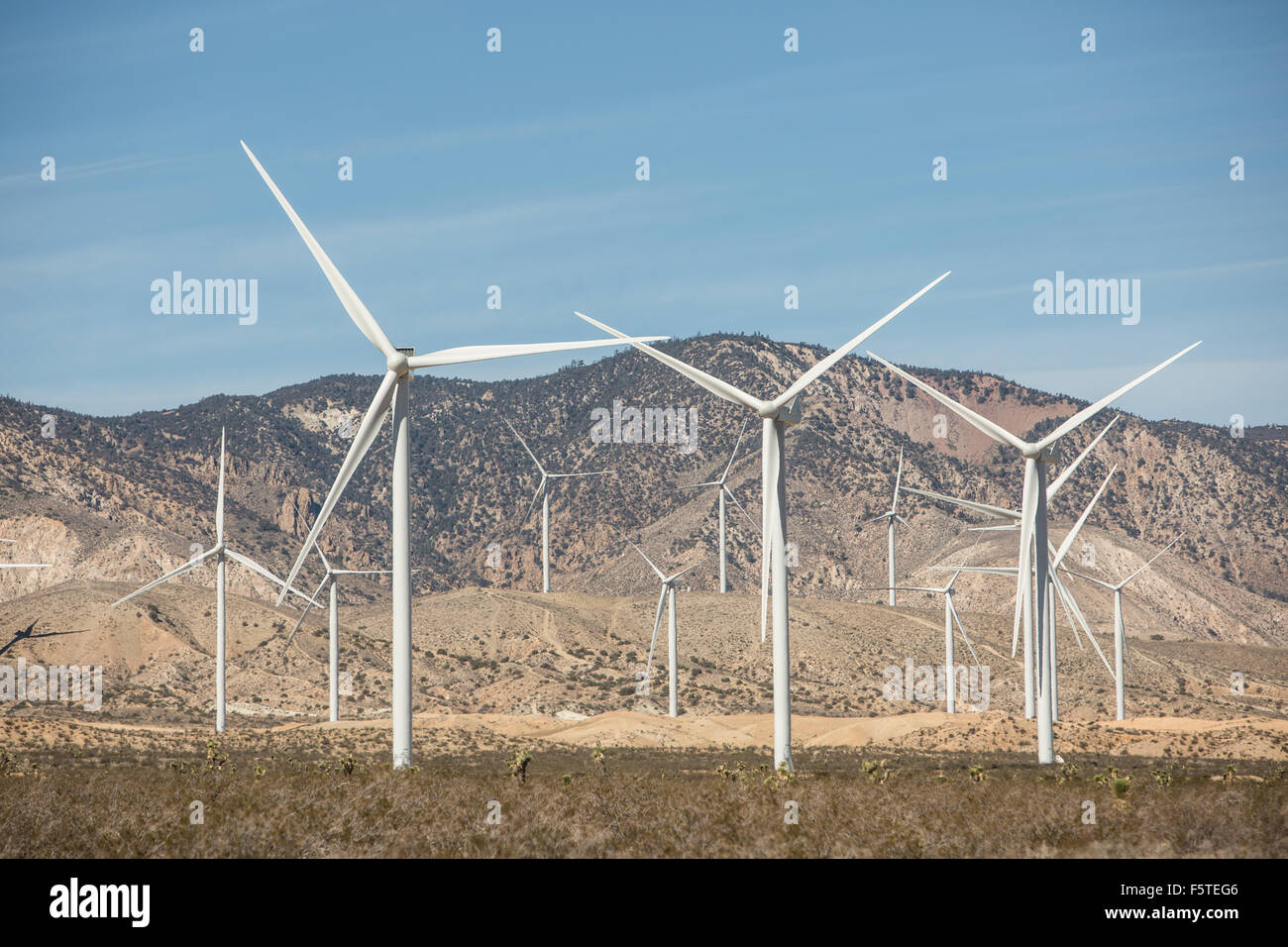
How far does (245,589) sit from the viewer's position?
165875 mm

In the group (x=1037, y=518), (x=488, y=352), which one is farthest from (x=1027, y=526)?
(x=488, y=352)

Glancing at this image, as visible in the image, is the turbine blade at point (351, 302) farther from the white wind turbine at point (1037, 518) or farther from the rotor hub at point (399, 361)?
the white wind turbine at point (1037, 518)

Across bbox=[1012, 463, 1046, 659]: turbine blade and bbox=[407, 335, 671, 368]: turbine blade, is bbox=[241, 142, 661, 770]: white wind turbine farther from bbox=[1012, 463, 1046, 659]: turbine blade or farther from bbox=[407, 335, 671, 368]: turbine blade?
bbox=[1012, 463, 1046, 659]: turbine blade

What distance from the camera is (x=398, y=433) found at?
128ft

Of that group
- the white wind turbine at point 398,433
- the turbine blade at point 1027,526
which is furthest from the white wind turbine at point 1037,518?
the white wind turbine at point 398,433

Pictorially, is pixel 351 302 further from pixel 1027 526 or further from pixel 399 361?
pixel 1027 526

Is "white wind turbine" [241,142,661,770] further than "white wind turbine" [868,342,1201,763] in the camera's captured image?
No

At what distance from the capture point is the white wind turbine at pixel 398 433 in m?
37.5

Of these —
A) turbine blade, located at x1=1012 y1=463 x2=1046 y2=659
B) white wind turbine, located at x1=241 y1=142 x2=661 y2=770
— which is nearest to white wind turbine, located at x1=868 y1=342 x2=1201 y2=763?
turbine blade, located at x1=1012 y1=463 x2=1046 y2=659

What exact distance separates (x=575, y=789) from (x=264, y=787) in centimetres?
795

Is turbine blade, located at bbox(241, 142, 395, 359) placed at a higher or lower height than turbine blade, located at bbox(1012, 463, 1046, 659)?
higher

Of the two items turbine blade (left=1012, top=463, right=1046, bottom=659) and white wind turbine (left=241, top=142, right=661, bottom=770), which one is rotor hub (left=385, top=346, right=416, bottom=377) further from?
turbine blade (left=1012, top=463, right=1046, bottom=659)

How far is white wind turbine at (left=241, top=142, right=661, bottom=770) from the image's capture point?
37469 millimetres

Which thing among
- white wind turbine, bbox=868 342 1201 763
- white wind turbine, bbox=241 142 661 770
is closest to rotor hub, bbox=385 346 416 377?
white wind turbine, bbox=241 142 661 770
